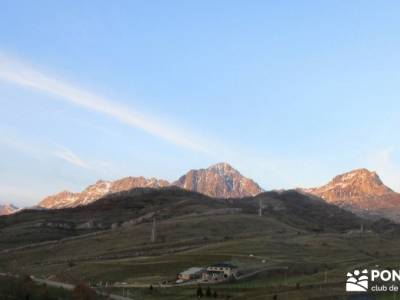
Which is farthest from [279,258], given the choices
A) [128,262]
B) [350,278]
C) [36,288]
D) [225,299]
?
[36,288]

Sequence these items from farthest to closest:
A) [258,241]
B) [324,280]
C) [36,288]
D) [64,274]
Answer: [258,241] < [64,274] < [324,280] < [36,288]

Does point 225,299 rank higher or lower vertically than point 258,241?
lower

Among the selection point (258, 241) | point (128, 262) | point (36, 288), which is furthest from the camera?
point (258, 241)

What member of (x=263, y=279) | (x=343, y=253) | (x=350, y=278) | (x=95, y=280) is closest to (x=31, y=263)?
(x=95, y=280)

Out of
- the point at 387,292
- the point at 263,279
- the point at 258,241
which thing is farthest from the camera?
the point at 258,241

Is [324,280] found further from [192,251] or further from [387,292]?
[192,251]

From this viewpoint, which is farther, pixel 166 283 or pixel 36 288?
pixel 166 283

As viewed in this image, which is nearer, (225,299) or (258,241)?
(225,299)

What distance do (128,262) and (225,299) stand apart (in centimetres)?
6157

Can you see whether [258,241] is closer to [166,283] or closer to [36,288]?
[166,283]

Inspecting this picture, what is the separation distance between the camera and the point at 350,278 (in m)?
112

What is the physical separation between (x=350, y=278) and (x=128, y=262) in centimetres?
6728

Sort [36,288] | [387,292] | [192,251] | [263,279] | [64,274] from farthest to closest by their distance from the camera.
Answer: [192,251], [64,274], [263,279], [36,288], [387,292]

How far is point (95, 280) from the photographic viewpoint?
452ft
